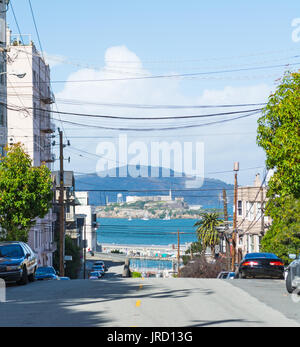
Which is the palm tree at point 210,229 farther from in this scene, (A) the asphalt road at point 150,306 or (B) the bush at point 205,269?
(A) the asphalt road at point 150,306

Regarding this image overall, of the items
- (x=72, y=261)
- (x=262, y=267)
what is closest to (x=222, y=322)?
(x=262, y=267)

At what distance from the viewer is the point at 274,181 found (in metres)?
26.7

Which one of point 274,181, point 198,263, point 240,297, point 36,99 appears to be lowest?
point 198,263

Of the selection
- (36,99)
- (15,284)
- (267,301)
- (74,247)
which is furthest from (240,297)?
(74,247)

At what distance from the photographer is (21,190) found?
1544 inches

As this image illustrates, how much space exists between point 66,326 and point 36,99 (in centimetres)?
6200

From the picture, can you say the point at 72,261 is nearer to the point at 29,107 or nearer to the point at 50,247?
the point at 50,247

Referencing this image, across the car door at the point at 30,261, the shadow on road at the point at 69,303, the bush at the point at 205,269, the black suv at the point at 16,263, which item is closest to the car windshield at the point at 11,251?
the black suv at the point at 16,263

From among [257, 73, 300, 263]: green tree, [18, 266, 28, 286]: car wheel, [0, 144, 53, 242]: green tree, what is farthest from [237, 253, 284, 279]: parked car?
[0, 144, 53, 242]: green tree

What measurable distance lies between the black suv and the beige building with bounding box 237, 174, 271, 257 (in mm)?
37483

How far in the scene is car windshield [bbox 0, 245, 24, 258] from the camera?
27661 mm

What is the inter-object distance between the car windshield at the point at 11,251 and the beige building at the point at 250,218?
3813 centimetres

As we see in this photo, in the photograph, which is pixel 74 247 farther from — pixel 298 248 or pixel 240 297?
pixel 240 297
